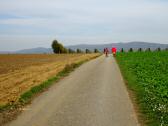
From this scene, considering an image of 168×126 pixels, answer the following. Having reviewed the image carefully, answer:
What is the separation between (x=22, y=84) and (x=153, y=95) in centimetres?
787

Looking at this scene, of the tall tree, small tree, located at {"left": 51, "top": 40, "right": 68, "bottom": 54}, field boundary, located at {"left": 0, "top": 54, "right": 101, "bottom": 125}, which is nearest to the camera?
field boundary, located at {"left": 0, "top": 54, "right": 101, "bottom": 125}

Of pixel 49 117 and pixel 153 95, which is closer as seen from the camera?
pixel 49 117

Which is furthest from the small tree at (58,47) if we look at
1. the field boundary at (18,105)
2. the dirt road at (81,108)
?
the dirt road at (81,108)

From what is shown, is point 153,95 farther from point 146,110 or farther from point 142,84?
point 142,84

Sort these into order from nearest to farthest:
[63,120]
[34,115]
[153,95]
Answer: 1. [63,120]
2. [34,115]
3. [153,95]

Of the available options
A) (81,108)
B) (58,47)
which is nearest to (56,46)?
(58,47)

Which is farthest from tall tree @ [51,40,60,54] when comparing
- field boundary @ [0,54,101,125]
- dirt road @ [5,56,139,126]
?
dirt road @ [5,56,139,126]

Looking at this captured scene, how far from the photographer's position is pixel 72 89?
18.3 m

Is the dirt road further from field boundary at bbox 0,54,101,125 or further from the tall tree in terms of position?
the tall tree

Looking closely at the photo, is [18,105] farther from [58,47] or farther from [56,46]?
[56,46]

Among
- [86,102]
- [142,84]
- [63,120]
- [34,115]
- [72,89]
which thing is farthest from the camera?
[142,84]

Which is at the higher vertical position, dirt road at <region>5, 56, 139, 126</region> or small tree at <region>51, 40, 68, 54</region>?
dirt road at <region>5, 56, 139, 126</region>

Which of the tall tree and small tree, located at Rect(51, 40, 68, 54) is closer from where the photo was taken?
small tree, located at Rect(51, 40, 68, 54)

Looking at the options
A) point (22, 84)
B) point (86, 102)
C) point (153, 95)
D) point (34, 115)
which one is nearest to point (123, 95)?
point (153, 95)
